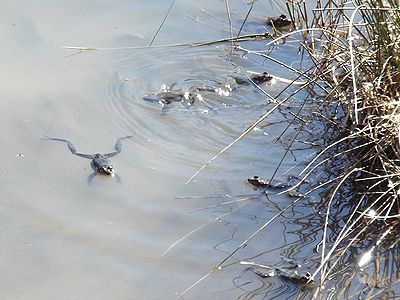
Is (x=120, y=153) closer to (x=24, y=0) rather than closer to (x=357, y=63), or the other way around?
(x=357, y=63)

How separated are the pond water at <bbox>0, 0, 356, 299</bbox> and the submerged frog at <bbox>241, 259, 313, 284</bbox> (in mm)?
39

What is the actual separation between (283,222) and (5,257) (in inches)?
43.6

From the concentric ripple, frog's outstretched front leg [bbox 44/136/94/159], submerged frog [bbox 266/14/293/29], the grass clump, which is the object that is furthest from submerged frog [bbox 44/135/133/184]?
submerged frog [bbox 266/14/293/29]

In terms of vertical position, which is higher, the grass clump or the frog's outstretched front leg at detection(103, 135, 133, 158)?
the grass clump

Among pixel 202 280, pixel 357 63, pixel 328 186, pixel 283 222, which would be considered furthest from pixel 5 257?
pixel 357 63

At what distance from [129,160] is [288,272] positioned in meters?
1.00

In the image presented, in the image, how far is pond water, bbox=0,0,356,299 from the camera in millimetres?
3062

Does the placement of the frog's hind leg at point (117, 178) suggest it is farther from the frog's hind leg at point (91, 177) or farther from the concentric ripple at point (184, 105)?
the concentric ripple at point (184, 105)

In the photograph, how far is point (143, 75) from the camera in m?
4.42

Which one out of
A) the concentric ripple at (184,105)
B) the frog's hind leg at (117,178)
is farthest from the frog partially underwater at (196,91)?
the frog's hind leg at (117,178)

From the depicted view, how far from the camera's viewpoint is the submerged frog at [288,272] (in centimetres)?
300

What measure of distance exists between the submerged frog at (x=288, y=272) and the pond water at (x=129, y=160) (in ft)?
0.13

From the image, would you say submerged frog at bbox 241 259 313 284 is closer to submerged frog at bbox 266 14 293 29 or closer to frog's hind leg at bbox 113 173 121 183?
frog's hind leg at bbox 113 173 121 183

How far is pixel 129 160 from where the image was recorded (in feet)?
12.1
